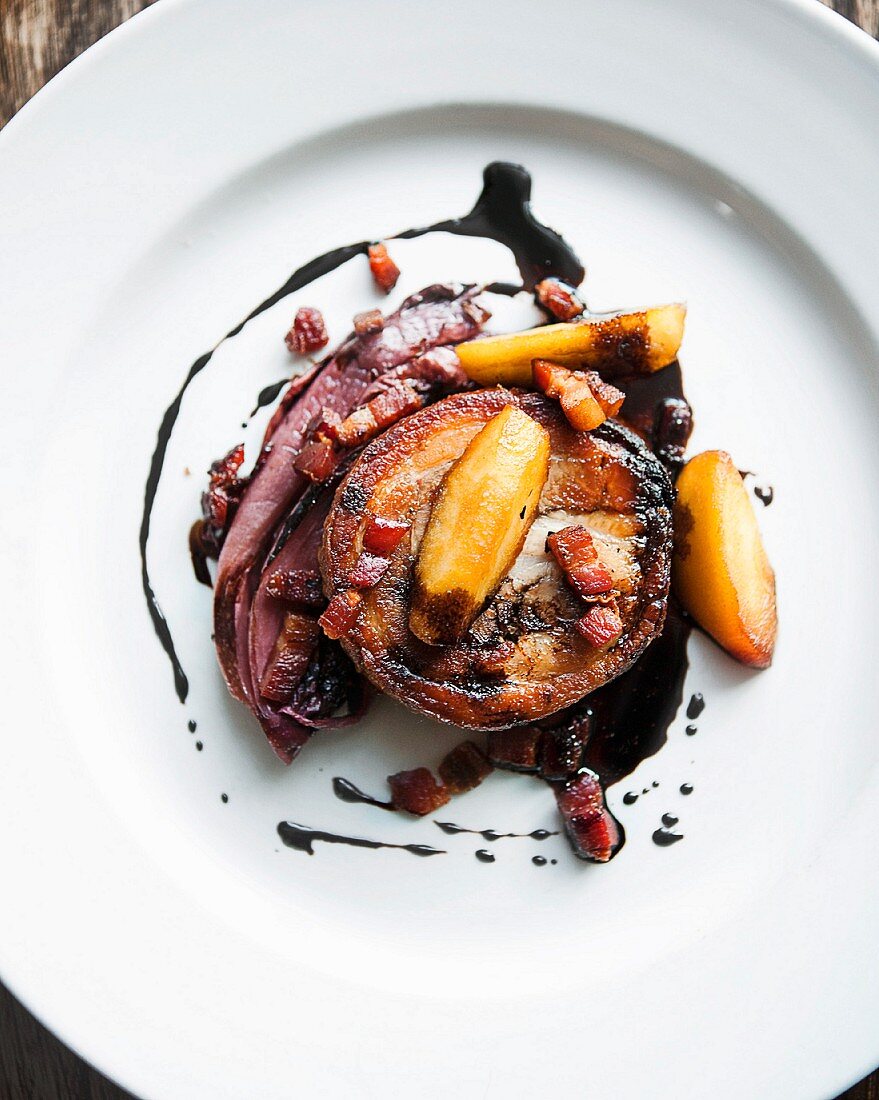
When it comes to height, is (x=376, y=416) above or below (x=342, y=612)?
above

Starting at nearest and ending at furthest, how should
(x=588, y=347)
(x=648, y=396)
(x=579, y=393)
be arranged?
1. (x=579, y=393)
2. (x=588, y=347)
3. (x=648, y=396)

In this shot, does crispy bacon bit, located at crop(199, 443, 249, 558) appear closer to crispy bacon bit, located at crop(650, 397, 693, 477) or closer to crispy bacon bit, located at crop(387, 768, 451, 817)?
crispy bacon bit, located at crop(387, 768, 451, 817)

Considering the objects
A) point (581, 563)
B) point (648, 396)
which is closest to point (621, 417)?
point (648, 396)

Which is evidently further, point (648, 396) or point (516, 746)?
point (648, 396)

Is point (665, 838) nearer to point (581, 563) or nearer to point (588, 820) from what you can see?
point (588, 820)

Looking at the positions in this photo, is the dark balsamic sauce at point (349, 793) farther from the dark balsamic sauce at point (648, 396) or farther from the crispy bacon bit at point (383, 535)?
the dark balsamic sauce at point (648, 396)

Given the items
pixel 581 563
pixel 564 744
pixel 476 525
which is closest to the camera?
pixel 476 525

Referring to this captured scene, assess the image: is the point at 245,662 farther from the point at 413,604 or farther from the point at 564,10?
the point at 564,10
